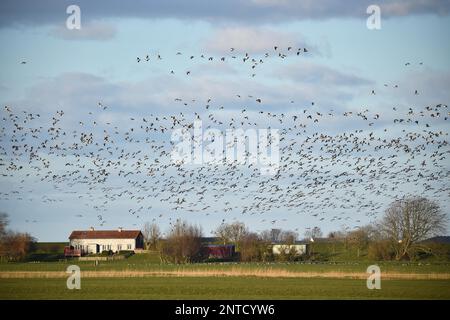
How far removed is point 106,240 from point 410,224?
63911 mm

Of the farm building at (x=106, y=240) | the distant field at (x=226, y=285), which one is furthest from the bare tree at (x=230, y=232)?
the distant field at (x=226, y=285)

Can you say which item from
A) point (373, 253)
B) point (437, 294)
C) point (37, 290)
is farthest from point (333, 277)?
point (373, 253)

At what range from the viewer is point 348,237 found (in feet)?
468

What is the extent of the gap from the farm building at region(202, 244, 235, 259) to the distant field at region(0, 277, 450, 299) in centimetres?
6030

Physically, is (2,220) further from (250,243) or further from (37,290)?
(37,290)

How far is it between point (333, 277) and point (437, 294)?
775 inches

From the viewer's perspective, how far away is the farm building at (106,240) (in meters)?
162

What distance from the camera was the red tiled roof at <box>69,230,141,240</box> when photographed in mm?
164250

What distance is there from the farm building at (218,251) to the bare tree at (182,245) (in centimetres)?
202

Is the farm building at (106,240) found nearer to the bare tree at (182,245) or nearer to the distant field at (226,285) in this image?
the bare tree at (182,245)

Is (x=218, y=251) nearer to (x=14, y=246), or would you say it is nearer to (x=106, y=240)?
(x=14, y=246)

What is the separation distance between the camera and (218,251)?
137 m

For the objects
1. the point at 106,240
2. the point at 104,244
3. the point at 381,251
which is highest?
the point at 106,240

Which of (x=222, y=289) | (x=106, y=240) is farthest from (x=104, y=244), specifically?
(x=222, y=289)
